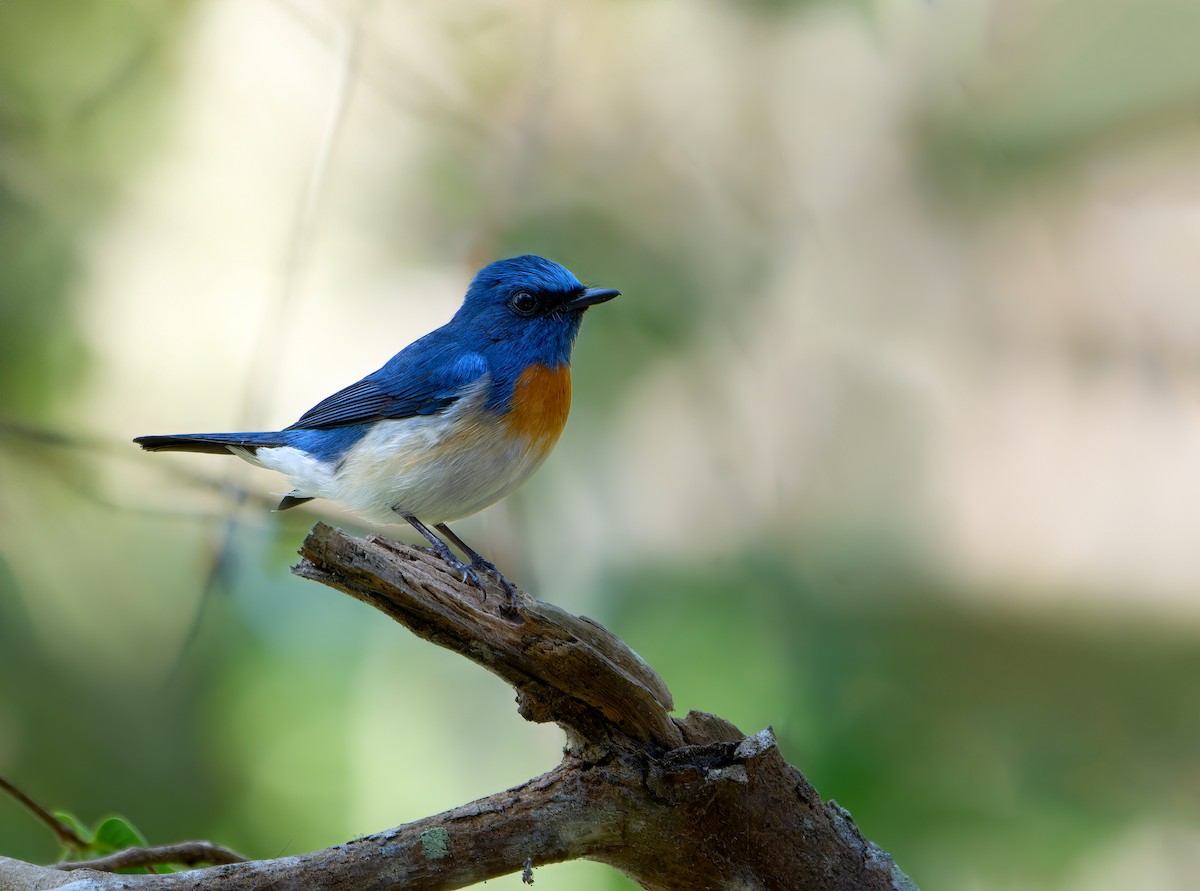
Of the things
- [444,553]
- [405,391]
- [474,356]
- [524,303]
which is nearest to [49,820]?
[444,553]

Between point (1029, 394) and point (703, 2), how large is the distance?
5.60 ft

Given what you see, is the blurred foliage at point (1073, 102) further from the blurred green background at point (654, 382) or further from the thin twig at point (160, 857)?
the thin twig at point (160, 857)

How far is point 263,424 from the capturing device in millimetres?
3328

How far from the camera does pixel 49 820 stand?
210 cm

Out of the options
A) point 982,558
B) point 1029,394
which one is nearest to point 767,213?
point 1029,394

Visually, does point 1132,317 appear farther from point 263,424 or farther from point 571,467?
point 263,424

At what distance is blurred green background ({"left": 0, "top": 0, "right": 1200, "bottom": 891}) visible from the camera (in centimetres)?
327

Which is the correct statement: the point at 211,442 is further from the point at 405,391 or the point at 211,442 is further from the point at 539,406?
the point at 539,406

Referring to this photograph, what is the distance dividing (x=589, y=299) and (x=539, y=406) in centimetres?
27

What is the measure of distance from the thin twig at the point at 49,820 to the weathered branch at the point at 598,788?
0.29m

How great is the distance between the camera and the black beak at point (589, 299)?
2.37 meters

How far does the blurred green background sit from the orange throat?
3.10 feet

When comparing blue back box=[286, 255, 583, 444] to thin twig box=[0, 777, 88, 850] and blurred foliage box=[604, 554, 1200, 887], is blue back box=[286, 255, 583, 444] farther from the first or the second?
blurred foliage box=[604, 554, 1200, 887]

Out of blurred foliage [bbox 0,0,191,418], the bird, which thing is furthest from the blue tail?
blurred foliage [bbox 0,0,191,418]
